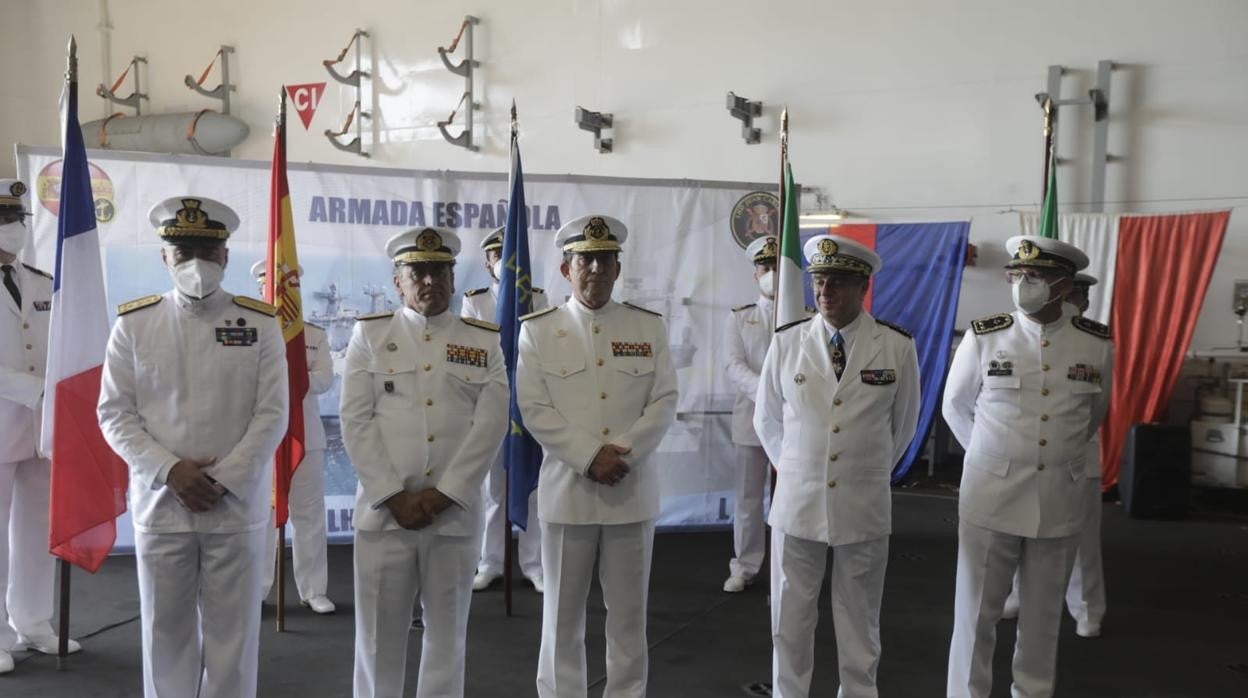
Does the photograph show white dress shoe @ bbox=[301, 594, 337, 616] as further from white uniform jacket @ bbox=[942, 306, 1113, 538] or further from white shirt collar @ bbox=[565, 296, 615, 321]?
white uniform jacket @ bbox=[942, 306, 1113, 538]

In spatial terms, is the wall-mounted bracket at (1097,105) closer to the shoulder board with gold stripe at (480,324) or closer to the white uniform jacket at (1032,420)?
the white uniform jacket at (1032,420)

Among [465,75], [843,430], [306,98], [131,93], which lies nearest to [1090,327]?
[843,430]

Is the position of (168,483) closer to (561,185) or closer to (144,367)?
(144,367)

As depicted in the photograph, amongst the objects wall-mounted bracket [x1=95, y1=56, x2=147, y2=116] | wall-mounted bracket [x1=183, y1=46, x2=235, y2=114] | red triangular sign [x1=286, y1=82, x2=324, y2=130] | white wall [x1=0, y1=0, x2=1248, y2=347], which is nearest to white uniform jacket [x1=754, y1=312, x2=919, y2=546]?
white wall [x1=0, y1=0, x2=1248, y2=347]

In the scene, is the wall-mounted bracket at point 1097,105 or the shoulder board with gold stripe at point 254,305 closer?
the shoulder board with gold stripe at point 254,305

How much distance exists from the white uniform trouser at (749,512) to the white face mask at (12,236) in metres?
3.60

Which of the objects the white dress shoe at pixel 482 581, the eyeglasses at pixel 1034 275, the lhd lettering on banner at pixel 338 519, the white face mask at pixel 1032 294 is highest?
the eyeglasses at pixel 1034 275

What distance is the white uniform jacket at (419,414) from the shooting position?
9.61 ft

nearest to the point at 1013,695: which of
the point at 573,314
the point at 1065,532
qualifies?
the point at 1065,532

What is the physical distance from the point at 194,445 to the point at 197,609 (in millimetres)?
548

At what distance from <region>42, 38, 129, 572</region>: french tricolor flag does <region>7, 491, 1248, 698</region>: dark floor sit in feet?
2.30

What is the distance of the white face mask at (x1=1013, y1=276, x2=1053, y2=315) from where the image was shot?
3.26 meters

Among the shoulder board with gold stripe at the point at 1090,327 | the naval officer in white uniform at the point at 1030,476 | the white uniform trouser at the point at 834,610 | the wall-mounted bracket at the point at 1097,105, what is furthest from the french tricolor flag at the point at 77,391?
the wall-mounted bracket at the point at 1097,105

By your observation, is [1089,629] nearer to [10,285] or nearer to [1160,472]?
[1160,472]
